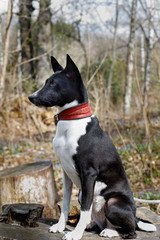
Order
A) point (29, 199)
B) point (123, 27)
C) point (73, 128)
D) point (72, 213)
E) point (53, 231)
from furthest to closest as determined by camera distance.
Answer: point (123, 27), point (29, 199), point (72, 213), point (53, 231), point (73, 128)

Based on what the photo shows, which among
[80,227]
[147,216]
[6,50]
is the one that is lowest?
[147,216]

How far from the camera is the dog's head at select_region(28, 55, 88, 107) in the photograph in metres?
1.87

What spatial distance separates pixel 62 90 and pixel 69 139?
1.26 ft

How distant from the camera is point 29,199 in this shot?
340cm

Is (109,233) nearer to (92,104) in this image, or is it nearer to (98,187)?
(98,187)

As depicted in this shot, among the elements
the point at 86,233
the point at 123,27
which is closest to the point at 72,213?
the point at 86,233

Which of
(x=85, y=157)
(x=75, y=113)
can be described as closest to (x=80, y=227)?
(x=85, y=157)

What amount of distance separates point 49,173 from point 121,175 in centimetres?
161

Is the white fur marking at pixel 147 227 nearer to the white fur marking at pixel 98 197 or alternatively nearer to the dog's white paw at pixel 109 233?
the dog's white paw at pixel 109 233

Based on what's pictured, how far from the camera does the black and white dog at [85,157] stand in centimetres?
190

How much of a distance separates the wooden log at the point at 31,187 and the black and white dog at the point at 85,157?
1335 mm

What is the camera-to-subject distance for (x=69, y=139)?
1.92m

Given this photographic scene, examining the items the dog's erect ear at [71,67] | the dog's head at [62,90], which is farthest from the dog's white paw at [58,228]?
the dog's erect ear at [71,67]

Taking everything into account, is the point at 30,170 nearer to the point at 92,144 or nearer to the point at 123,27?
the point at 92,144
